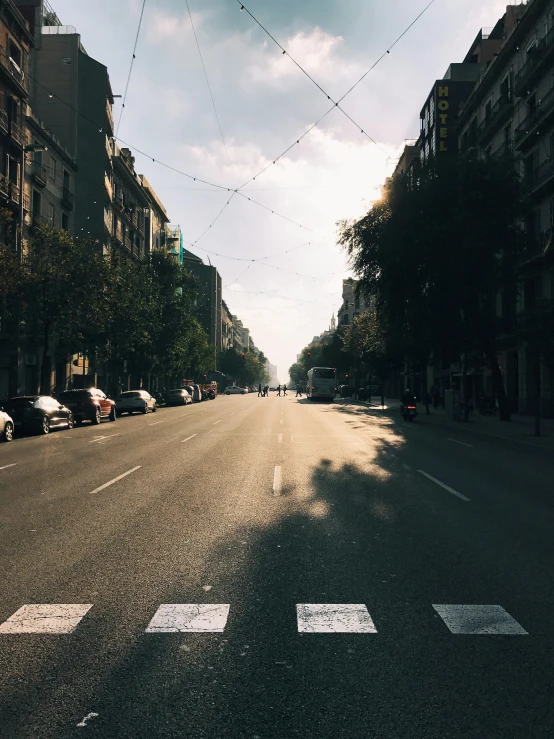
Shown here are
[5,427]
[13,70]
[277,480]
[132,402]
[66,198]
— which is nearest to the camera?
[277,480]

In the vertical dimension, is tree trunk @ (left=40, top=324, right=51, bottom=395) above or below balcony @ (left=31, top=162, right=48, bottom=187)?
below

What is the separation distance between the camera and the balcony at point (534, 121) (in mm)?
30578

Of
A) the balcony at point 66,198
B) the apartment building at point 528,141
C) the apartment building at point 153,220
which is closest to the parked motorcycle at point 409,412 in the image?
the apartment building at point 528,141

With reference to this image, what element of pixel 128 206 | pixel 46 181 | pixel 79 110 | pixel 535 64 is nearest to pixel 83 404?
pixel 46 181

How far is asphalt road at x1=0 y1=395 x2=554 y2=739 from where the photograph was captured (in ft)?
10.3

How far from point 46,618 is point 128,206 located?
58310 millimetres

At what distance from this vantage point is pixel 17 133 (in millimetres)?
33875

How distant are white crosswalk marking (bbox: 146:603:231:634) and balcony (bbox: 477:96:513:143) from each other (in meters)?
37.7

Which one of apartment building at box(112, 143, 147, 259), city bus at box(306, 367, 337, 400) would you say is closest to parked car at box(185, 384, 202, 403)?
city bus at box(306, 367, 337, 400)

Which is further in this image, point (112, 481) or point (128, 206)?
point (128, 206)

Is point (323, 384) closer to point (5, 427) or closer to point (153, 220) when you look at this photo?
point (153, 220)

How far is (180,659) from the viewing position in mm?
3740

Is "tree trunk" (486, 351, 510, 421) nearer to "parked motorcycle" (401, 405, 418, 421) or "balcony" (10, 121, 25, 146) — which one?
"parked motorcycle" (401, 405, 418, 421)

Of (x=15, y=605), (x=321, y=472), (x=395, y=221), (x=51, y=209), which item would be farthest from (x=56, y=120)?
(x=15, y=605)
